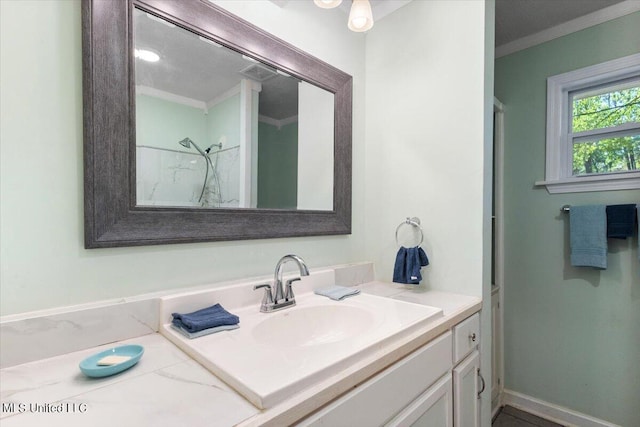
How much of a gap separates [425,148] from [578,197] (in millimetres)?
1162

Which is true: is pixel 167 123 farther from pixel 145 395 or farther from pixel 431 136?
pixel 431 136

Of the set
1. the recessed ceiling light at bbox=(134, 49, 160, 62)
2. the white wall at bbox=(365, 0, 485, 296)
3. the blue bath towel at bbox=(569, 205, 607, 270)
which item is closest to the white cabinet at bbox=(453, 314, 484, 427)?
the white wall at bbox=(365, 0, 485, 296)

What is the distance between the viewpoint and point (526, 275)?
2.05m

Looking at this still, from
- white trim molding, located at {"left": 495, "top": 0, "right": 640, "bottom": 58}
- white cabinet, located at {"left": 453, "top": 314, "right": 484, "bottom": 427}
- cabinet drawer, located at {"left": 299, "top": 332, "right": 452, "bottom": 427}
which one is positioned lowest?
white cabinet, located at {"left": 453, "top": 314, "right": 484, "bottom": 427}

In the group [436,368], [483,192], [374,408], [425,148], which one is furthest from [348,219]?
[374,408]

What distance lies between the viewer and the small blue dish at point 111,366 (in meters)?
0.64

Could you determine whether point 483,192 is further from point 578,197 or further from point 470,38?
point 578,197

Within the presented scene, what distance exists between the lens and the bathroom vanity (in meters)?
0.54

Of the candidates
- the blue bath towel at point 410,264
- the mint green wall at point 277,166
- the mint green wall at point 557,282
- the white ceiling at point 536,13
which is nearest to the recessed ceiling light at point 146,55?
the mint green wall at point 277,166

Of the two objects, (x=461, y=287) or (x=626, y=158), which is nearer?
(x=461, y=287)

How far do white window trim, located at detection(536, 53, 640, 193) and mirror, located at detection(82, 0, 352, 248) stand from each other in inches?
56.4

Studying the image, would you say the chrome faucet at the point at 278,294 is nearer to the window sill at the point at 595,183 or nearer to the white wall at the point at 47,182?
the white wall at the point at 47,182

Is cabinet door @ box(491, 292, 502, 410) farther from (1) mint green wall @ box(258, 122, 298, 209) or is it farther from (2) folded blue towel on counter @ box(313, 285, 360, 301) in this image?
(1) mint green wall @ box(258, 122, 298, 209)

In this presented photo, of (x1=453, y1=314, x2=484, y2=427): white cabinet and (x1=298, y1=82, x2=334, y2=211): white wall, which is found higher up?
(x1=298, y1=82, x2=334, y2=211): white wall
